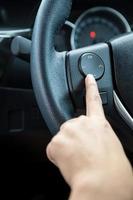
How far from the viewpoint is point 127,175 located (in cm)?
77

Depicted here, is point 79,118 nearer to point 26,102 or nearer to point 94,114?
point 94,114

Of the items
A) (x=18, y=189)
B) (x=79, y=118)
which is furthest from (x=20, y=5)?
(x=79, y=118)

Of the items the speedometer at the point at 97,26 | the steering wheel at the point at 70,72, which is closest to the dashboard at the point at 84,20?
the speedometer at the point at 97,26

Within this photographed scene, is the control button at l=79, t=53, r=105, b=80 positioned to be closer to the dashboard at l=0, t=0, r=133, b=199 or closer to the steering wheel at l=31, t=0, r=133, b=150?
the steering wheel at l=31, t=0, r=133, b=150

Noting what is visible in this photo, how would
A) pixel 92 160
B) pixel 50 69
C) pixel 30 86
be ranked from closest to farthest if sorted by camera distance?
pixel 92 160 < pixel 50 69 < pixel 30 86

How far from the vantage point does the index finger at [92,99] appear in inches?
32.1

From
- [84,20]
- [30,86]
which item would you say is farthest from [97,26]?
[30,86]

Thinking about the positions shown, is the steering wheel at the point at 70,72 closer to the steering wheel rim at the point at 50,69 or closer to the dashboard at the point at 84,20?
the steering wheel rim at the point at 50,69

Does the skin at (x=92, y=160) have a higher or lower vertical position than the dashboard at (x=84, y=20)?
lower

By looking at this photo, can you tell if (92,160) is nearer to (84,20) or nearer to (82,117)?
(82,117)

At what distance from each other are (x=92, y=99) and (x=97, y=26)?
1.80 feet

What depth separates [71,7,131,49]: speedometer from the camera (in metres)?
1.31

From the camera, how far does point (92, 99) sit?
32.7 inches

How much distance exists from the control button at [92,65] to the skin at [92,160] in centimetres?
10
